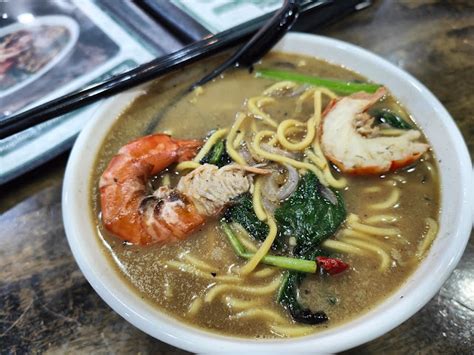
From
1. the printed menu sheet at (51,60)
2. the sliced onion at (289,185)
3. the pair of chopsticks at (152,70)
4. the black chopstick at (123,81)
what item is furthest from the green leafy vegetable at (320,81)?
the printed menu sheet at (51,60)

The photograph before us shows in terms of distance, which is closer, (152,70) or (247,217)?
(247,217)

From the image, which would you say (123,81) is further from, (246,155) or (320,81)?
(320,81)

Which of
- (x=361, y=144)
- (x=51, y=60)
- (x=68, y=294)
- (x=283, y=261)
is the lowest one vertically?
(x=68, y=294)

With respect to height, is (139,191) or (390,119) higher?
(139,191)

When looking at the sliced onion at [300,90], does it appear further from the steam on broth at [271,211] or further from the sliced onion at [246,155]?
the sliced onion at [246,155]

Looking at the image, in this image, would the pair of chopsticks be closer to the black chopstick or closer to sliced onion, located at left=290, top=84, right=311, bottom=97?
the black chopstick

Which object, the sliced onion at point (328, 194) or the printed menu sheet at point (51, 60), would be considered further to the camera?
the printed menu sheet at point (51, 60)

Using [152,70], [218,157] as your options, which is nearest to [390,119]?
[218,157]
